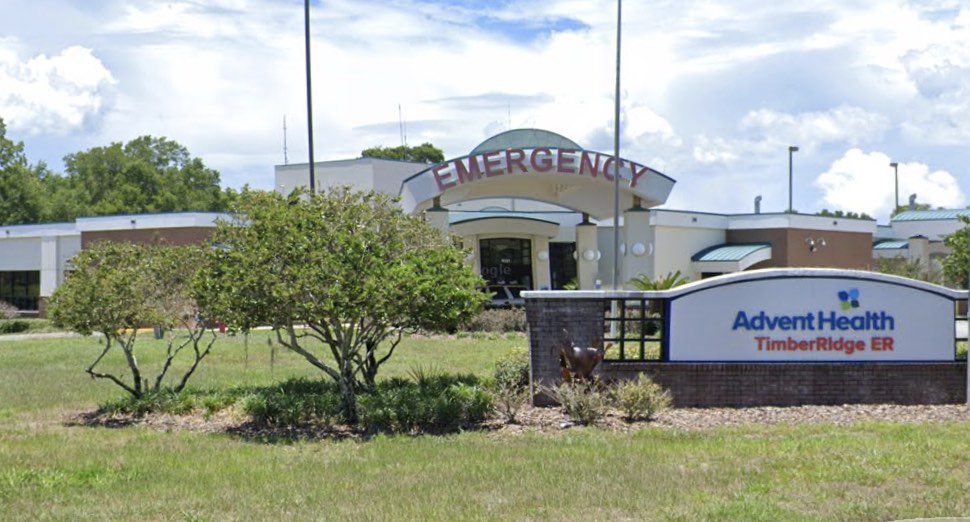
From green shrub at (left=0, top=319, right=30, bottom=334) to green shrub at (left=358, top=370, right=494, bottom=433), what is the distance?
35.6m

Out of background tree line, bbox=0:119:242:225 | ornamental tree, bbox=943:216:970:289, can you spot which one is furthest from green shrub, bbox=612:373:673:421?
background tree line, bbox=0:119:242:225

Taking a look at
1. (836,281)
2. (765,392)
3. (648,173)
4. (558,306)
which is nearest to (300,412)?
(558,306)

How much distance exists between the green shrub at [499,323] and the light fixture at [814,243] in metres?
23.3

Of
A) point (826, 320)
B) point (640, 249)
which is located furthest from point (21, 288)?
point (826, 320)

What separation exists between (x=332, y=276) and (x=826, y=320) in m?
7.86

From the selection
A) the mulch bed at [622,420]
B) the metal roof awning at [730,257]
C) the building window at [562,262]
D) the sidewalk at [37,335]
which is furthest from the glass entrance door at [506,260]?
the mulch bed at [622,420]

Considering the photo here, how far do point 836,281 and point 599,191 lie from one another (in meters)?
23.2

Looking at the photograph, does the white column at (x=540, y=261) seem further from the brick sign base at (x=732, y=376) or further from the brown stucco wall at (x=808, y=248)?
the brick sign base at (x=732, y=376)

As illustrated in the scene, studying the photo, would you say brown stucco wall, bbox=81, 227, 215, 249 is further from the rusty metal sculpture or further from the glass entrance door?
the rusty metal sculpture

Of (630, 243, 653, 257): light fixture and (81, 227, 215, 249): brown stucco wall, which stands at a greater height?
(81, 227, 215, 249): brown stucco wall

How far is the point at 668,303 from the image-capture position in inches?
698

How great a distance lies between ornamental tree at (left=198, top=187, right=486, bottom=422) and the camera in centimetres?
1542

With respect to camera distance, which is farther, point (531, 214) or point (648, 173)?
point (531, 214)

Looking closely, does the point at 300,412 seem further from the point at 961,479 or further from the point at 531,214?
the point at 531,214
